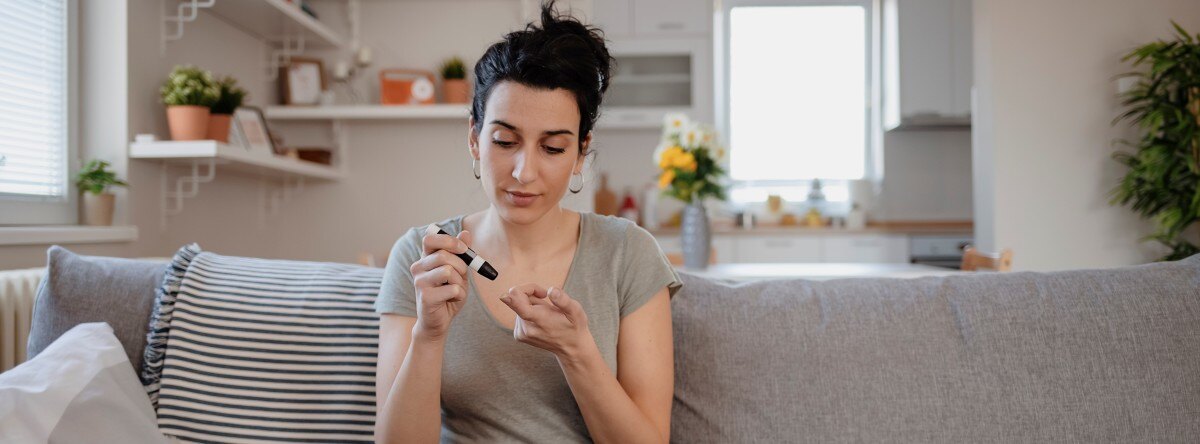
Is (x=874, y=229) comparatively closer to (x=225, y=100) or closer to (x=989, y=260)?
(x=989, y=260)

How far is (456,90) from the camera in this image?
355cm

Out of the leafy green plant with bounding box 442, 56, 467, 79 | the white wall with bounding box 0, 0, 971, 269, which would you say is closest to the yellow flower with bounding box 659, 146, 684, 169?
the white wall with bounding box 0, 0, 971, 269

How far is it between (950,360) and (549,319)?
0.67m

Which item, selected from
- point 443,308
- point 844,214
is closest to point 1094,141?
point 844,214

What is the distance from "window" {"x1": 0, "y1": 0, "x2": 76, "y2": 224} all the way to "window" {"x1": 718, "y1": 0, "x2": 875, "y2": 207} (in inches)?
167

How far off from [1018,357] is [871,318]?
0.73 feet

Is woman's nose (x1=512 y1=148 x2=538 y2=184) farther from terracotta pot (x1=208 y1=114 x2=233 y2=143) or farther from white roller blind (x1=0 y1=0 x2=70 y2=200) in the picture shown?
terracotta pot (x1=208 y1=114 x2=233 y2=143)

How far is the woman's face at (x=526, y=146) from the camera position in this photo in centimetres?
112

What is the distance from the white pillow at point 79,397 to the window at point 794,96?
4.88m

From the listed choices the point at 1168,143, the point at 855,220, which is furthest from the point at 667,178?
the point at 855,220

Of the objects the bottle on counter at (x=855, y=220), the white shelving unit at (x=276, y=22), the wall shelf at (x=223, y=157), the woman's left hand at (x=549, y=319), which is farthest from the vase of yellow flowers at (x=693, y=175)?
the bottle on counter at (x=855, y=220)

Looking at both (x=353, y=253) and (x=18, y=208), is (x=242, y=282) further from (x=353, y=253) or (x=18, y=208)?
(x=353, y=253)

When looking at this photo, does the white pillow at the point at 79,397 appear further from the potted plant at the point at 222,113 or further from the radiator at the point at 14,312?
the potted plant at the point at 222,113

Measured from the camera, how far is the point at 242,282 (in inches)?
55.9
